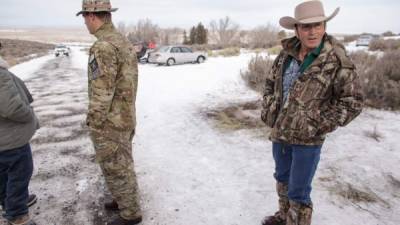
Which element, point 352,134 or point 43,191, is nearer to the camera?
point 43,191

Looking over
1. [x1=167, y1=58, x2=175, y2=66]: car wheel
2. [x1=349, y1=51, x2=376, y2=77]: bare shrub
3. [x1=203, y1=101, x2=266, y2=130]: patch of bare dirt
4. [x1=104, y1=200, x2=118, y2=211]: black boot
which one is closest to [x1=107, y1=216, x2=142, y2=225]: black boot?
[x1=104, y1=200, x2=118, y2=211]: black boot

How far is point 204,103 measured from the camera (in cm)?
797

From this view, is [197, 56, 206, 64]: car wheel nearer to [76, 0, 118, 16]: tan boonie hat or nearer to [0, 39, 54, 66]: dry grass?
[0, 39, 54, 66]: dry grass

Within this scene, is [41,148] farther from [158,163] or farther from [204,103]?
[204,103]

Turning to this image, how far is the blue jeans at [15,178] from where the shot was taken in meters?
2.70

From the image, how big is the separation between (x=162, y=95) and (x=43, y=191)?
5715 millimetres

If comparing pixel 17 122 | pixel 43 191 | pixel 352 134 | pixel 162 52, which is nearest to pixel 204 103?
pixel 352 134

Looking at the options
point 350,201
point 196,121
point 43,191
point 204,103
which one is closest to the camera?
point 350,201

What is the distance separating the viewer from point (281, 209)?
288cm

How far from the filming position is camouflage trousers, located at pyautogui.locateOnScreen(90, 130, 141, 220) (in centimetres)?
268

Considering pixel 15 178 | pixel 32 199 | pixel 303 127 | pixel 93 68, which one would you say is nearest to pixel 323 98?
pixel 303 127

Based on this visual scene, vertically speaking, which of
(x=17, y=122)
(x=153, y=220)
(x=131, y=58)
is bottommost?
(x=153, y=220)

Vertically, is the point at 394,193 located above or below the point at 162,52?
below

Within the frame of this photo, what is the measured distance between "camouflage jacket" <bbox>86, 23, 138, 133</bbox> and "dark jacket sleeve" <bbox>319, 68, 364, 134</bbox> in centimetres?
162
